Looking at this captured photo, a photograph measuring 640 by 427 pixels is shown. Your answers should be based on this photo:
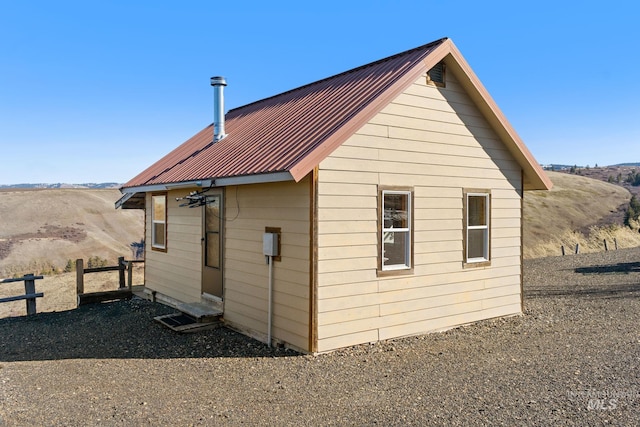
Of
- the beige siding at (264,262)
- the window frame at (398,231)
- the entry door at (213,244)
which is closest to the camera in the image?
the beige siding at (264,262)

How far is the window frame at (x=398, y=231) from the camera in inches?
316

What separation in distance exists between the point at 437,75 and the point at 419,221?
289 centimetres

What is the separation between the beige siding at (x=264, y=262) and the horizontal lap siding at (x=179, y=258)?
151cm

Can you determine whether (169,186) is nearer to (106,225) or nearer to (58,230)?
(58,230)

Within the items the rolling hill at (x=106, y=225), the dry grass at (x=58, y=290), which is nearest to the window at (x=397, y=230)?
the dry grass at (x=58, y=290)

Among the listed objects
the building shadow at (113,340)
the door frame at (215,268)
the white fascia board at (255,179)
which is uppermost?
the white fascia board at (255,179)

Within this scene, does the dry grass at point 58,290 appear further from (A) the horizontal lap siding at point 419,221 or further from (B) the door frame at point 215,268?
(A) the horizontal lap siding at point 419,221

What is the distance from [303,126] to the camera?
880 cm

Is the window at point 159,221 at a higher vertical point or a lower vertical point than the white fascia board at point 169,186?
lower

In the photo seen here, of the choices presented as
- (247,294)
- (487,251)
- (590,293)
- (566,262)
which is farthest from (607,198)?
(247,294)

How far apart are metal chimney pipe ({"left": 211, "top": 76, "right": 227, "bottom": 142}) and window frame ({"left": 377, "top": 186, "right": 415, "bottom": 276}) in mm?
5513

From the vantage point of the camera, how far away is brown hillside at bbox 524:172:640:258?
29359mm

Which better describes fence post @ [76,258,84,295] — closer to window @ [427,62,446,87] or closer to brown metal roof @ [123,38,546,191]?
brown metal roof @ [123,38,546,191]

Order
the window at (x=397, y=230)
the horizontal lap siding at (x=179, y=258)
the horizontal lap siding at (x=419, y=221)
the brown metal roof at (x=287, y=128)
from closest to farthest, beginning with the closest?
1. the horizontal lap siding at (x=419, y=221)
2. the brown metal roof at (x=287, y=128)
3. the window at (x=397, y=230)
4. the horizontal lap siding at (x=179, y=258)
